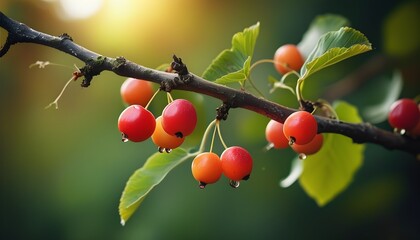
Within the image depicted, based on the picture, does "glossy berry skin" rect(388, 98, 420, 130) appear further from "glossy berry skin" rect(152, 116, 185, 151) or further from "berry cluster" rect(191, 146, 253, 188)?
"glossy berry skin" rect(152, 116, 185, 151)

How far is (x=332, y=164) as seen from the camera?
2180mm

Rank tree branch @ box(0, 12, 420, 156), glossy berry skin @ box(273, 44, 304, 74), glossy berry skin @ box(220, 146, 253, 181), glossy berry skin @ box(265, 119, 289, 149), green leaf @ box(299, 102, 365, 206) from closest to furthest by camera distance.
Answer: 1. tree branch @ box(0, 12, 420, 156)
2. glossy berry skin @ box(220, 146, 253, 181)
3. glossy berry skin @ box(265, 119, 289, 149)
4. glossy berry skin @ box(273, 44, 304, 74)
5. green leaf @ box(299, 102, 365, 206)

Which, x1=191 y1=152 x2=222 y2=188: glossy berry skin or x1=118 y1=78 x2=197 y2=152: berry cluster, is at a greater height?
x1=118 y1=78 x2=197 y2=152: berry cluster

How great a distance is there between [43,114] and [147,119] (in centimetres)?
325

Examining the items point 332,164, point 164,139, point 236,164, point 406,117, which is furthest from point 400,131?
point 164,139

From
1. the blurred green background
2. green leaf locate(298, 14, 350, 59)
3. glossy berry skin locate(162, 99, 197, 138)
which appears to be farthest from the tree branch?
the blurred green background

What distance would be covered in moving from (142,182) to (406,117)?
1024mm

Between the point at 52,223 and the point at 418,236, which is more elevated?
the point at 52,223

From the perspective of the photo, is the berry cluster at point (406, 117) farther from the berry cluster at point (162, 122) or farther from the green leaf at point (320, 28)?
the berry cluster at point (162, 122)

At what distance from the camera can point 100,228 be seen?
360 cm

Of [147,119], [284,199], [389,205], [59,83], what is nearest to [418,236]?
[389,205]

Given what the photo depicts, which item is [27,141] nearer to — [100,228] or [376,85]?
[100,228]

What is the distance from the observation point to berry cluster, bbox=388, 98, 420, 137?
1.87 meters

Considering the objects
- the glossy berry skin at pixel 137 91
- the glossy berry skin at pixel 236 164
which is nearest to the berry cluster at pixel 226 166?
the glossy berry skin at pixel 236 164
